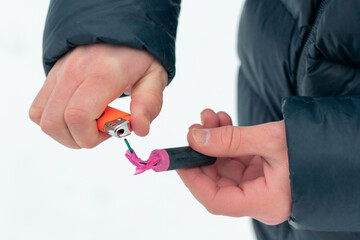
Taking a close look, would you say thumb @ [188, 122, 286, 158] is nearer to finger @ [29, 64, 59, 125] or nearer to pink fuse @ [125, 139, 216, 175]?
pink fuse @ [125, 139, 216, 175]

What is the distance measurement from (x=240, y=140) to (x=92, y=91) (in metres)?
0.28

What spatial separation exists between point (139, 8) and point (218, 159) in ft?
1.19

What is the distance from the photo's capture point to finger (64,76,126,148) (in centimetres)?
63

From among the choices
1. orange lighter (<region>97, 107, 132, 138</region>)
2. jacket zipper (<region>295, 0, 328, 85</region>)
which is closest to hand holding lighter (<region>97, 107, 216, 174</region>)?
orange lighter (<region>97, 107, 132, 138</region>)

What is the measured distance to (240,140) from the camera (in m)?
0.69

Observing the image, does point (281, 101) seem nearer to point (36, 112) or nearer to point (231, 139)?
point (231, 139)

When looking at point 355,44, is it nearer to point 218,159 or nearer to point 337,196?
point 337,196

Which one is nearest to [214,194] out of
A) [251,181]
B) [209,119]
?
[251,181]

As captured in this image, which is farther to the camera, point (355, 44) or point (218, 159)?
point (218, 159)

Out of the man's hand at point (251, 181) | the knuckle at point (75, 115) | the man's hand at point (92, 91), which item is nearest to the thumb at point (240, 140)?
the man's hand at point (251, 181)

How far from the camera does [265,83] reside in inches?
37.0

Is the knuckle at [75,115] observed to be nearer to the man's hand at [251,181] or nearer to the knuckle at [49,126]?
the knuckle at [49,126]

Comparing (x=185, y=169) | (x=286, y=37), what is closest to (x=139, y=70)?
(x=185, y=169)

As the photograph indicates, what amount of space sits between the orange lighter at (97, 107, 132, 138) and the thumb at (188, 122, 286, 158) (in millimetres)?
148
